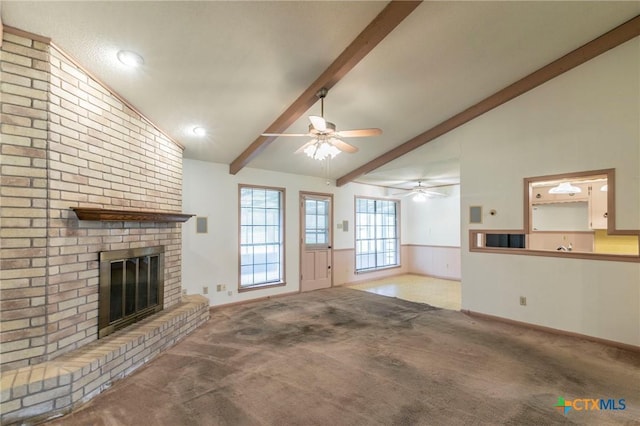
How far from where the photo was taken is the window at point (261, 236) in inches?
215

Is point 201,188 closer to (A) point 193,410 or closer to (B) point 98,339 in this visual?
(B) point 98,339

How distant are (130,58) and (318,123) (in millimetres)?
1664

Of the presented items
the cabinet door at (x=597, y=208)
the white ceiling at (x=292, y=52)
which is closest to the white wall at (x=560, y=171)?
the white ceiling at (x=292, y=52)

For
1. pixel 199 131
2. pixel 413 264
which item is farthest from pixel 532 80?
pixel 413 264

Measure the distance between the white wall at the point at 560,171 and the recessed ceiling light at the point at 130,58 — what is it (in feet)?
14.2

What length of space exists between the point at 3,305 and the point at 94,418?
103 centimetres

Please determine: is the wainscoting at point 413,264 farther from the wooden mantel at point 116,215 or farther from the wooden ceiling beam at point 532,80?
the wooden mantel at point 116,215

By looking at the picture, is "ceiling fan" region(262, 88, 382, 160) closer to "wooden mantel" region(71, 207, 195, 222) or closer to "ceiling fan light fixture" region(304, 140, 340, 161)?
"ceiling fan light fixture" region(304, 140, 340, 161)

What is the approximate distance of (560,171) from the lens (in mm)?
3734

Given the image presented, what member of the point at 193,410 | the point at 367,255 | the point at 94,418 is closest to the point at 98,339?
the point at 94,418

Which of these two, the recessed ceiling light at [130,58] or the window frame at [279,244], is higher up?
the recessed ceiling light at [130,58]

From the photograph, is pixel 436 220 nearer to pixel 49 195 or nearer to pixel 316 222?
pixel 316 222

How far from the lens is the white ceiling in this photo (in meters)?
2.16

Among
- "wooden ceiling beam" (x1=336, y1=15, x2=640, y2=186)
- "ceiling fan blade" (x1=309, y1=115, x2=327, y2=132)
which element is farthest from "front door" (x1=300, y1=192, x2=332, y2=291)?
"ceiling fan blade" (x1=309, y1=115, x2=327, y2=132)
